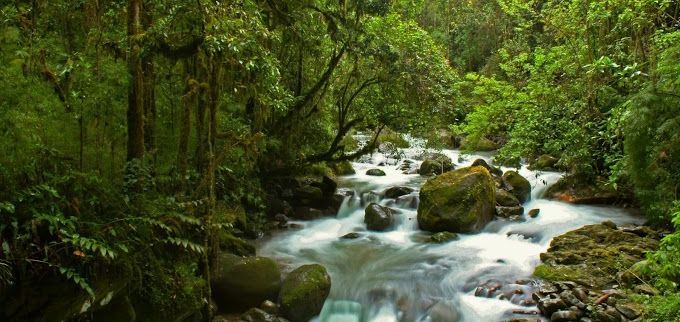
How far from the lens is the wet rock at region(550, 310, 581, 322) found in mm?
6027

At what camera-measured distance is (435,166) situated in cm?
1533

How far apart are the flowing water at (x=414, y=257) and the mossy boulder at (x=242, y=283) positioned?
36.5 inches

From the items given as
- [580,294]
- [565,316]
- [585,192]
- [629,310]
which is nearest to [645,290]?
[629,310]

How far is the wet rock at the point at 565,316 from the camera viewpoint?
603 cm

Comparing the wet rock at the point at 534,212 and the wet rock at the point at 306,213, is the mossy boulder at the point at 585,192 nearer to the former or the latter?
the wet rock at the point at 534,212

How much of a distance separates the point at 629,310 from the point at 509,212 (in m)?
4.99

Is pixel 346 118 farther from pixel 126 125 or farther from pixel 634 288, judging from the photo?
pixel 634 288

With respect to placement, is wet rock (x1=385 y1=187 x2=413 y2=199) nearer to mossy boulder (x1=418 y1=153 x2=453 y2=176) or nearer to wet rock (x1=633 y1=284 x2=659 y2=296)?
mossy boulder (x1=418 y1=153 x2=453 y2=176)

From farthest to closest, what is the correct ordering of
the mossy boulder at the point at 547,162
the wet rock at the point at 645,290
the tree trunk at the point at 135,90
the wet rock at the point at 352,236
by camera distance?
1. the mossy boulder at the point at 547,162
2. the wet rock at the point at 352,236
3. the wet rock at the point at 645,290
4. the tree trunk at the point at 135,90

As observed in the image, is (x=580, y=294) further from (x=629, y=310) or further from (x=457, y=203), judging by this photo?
(x=457, y=203)

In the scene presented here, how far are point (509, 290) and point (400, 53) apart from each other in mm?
4593

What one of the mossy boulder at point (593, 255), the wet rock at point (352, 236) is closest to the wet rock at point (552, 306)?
the mossy boulder at point (593, 255)

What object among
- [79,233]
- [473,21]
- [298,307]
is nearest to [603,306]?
[298,307]

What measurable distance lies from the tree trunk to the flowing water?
346cm
